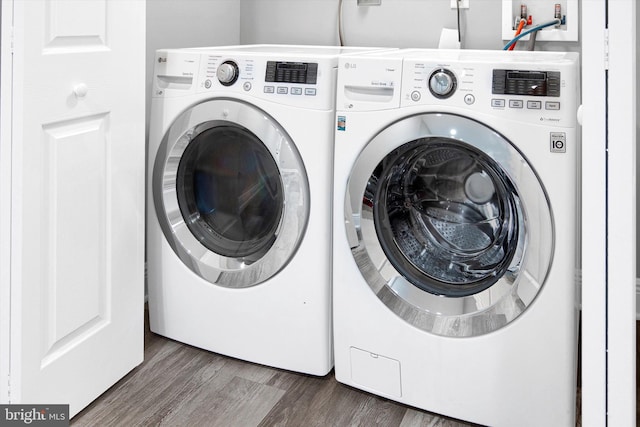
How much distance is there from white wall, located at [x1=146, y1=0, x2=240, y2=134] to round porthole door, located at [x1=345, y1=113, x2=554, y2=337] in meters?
1.03

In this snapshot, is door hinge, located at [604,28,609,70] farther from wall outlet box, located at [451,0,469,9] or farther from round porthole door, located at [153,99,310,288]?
wall outlet box, located at [451,0,469,9]

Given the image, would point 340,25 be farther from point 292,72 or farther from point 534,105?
point 534,105

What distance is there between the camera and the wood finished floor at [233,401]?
59.6 inches

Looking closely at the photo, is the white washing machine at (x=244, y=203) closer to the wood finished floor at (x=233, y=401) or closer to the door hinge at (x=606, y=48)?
the wood finished floor at (x=233, y=401)

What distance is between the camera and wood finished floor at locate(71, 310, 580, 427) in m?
1.51

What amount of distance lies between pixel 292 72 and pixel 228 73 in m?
0.19

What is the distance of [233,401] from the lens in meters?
1.60

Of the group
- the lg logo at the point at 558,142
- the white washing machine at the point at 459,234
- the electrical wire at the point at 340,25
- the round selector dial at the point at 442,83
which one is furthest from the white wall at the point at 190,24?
the lg logo at the point at 558,142

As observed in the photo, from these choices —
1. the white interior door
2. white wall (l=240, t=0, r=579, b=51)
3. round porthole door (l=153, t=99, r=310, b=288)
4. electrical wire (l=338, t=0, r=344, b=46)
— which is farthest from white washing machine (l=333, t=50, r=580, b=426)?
electrical wire (l=338, t=0, r=344, b=46)

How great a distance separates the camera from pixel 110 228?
1562 mm

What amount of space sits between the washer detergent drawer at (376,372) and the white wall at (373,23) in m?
1.22

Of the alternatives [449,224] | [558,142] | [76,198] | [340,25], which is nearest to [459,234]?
[449,224]

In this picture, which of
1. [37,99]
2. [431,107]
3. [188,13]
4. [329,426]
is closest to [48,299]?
[37,99]

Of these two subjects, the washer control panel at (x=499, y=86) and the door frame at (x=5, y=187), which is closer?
the door frame at (x=5, y=187)
